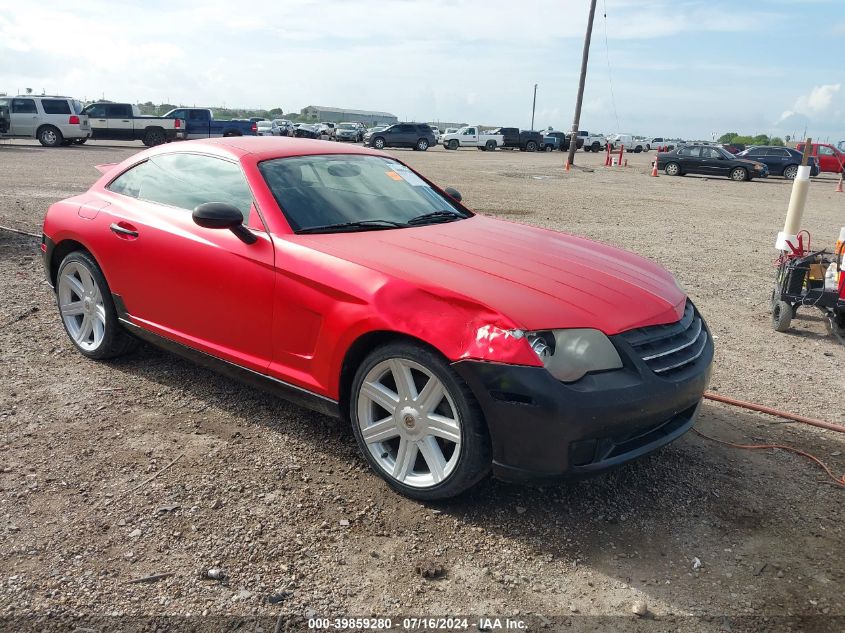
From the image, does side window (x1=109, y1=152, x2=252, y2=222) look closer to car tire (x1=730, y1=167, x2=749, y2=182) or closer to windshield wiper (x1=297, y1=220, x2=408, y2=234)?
windshield wiper (x1=297, y1=220, x2=408, y2=234)

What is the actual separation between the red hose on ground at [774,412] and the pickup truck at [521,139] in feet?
158

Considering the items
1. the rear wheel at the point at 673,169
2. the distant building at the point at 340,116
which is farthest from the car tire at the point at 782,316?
the distant building at the point at 340,116

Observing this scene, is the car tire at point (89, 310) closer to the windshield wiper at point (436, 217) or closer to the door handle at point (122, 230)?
the door handle at point (122, 230)

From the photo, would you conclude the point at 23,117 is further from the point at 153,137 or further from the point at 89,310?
the point at 89,310

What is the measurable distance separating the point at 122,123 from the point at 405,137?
1731cm

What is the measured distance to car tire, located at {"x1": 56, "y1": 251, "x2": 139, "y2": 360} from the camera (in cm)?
454

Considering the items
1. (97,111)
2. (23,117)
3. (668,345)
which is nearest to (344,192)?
(668,345)

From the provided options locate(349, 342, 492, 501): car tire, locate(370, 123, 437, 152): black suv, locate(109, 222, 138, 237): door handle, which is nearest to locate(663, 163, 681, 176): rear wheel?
locate(370, 123, 437, 152): black suv

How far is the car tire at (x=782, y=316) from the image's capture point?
19.7 ft

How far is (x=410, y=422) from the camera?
10.2 ft

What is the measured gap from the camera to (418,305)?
298 centimetres

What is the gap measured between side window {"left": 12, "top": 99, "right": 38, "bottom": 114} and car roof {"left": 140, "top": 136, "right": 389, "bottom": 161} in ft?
90.3

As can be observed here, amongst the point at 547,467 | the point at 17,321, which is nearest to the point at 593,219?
the point at 17,321

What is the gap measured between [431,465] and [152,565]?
3.86 ft
